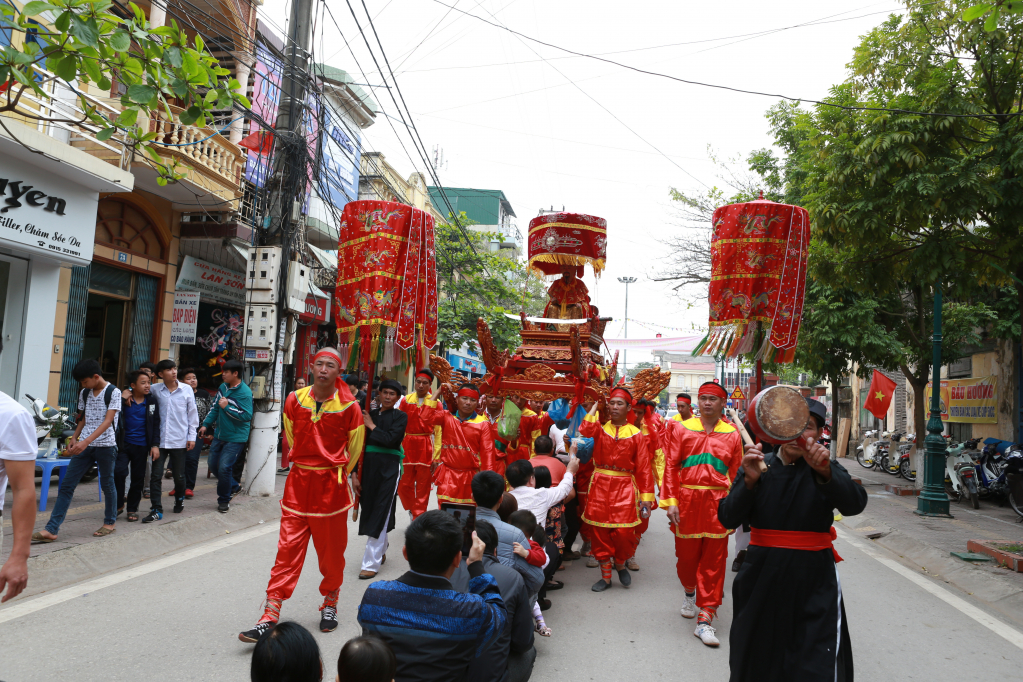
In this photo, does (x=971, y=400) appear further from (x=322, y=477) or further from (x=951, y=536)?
(x=322, y=477)

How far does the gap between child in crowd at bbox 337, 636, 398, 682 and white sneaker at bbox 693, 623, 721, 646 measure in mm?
3313

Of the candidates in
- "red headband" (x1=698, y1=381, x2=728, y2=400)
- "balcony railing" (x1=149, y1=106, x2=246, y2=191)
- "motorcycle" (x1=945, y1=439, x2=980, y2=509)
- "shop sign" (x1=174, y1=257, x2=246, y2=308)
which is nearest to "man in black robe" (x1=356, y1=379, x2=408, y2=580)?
"red headband" (x1=698, y1=381, x2=728, y2=400)

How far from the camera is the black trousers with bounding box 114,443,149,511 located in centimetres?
703

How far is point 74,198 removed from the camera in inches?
356

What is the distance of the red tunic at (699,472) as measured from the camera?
5.11 metres

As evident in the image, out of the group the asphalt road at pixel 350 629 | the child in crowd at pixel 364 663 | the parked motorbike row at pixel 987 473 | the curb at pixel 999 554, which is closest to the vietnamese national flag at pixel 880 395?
the parked motorbike row at pixel 987 473

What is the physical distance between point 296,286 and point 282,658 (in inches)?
323

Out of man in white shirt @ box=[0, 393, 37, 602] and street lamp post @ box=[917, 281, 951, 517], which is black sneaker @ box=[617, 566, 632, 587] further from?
street lamp post @ box=[917, 281, 951, 517]

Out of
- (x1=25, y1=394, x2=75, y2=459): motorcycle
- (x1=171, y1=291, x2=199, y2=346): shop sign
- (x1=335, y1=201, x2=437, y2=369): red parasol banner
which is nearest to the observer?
(x1=335, y1=201, x2=437, y2=369): red parasol banner

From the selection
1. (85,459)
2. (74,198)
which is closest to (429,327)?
(85,459)

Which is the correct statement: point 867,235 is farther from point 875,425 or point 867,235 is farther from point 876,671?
point 875,425

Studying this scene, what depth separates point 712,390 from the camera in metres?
5.29

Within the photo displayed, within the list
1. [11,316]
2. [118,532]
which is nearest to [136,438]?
[118,532]

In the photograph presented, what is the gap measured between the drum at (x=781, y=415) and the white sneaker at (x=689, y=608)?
2.85m
